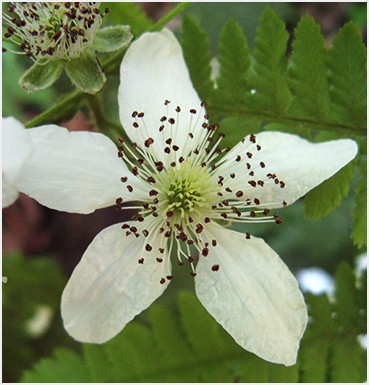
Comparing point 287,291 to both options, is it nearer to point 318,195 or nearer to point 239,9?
point 318,195

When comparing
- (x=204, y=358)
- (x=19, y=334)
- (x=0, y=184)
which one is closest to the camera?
(x=0, y=184)

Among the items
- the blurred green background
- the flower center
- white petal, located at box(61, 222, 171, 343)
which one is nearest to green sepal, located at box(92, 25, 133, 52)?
the flower center

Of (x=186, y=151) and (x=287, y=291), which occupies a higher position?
(x=186, y=151)

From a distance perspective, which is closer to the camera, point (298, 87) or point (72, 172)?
point (72, 172)

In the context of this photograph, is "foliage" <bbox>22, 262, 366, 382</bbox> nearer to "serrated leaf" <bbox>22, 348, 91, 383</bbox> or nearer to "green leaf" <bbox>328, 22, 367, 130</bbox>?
"serrated leaf" <bbox>22, 348, 91, 383</bbox>

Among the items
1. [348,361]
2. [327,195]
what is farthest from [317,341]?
[327,195]

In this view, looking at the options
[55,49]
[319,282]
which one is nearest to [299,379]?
[319,282]

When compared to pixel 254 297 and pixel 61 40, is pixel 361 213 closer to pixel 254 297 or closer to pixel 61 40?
pixel 254 297
